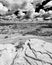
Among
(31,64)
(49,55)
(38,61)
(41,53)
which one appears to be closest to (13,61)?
(31,64)

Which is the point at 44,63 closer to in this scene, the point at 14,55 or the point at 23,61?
the point at 23,61

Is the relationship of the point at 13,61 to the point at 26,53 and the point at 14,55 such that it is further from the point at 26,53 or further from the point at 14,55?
the point at 26,53

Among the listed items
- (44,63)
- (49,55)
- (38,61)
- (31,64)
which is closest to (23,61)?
(31,64)

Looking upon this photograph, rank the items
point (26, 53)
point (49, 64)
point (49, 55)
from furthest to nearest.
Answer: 1. point (26, 53)
2. point (49, 55)
3. point (49, 64)

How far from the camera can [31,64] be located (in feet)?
32.2

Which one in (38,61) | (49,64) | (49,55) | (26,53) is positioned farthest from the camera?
(26,53)

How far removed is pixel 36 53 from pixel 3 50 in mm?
4366

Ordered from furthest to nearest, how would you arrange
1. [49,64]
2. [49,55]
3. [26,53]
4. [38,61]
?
[26,53]
[49,55]
[38,61]
[49,64]

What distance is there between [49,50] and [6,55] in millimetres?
5410

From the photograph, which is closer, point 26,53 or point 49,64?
point 49,64

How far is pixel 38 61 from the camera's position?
33.6 feet

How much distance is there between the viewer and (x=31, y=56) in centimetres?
1112

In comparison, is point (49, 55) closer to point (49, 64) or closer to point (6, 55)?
point (49, 64)

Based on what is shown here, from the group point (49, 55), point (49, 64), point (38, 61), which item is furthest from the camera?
point (49, 55)
